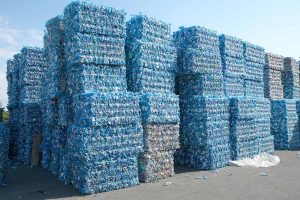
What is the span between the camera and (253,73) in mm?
17531

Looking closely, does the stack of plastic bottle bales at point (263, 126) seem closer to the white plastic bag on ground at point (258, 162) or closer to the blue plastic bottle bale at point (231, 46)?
the white plastic bag on ground at point (258, 162)

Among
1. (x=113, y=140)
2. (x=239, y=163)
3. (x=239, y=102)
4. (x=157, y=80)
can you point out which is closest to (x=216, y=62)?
(x=239, y=102)

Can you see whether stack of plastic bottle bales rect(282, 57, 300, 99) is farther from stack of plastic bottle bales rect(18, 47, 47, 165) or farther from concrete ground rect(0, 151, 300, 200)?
stack of plastic bottle bales rect(18, 47, 47, 165)

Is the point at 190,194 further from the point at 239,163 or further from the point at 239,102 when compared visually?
the point at 239,102

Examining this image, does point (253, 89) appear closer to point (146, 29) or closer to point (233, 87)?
point (233, 87)

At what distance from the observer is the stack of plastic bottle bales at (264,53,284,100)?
1978 centimetres

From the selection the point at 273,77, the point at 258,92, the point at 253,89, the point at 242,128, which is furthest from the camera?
the point at 273,77

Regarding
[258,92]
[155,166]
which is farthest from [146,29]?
[258,92]

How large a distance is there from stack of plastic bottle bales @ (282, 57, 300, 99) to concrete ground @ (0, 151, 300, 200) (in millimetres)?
9725

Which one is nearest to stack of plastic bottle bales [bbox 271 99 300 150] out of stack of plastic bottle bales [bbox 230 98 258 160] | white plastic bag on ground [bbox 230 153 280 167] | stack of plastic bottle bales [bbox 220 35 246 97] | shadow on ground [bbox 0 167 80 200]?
stack of plastic bottle bales [bbox 220 35 246 97]

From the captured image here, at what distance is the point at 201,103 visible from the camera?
13.5 metres

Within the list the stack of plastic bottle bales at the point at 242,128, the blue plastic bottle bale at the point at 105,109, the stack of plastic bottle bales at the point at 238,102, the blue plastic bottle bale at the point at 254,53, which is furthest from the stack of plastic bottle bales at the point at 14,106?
the blue plastic bottle bale at the point at 254,53

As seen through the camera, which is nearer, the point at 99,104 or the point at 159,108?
the point at 99,104

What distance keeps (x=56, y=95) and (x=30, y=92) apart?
5.39 metres
